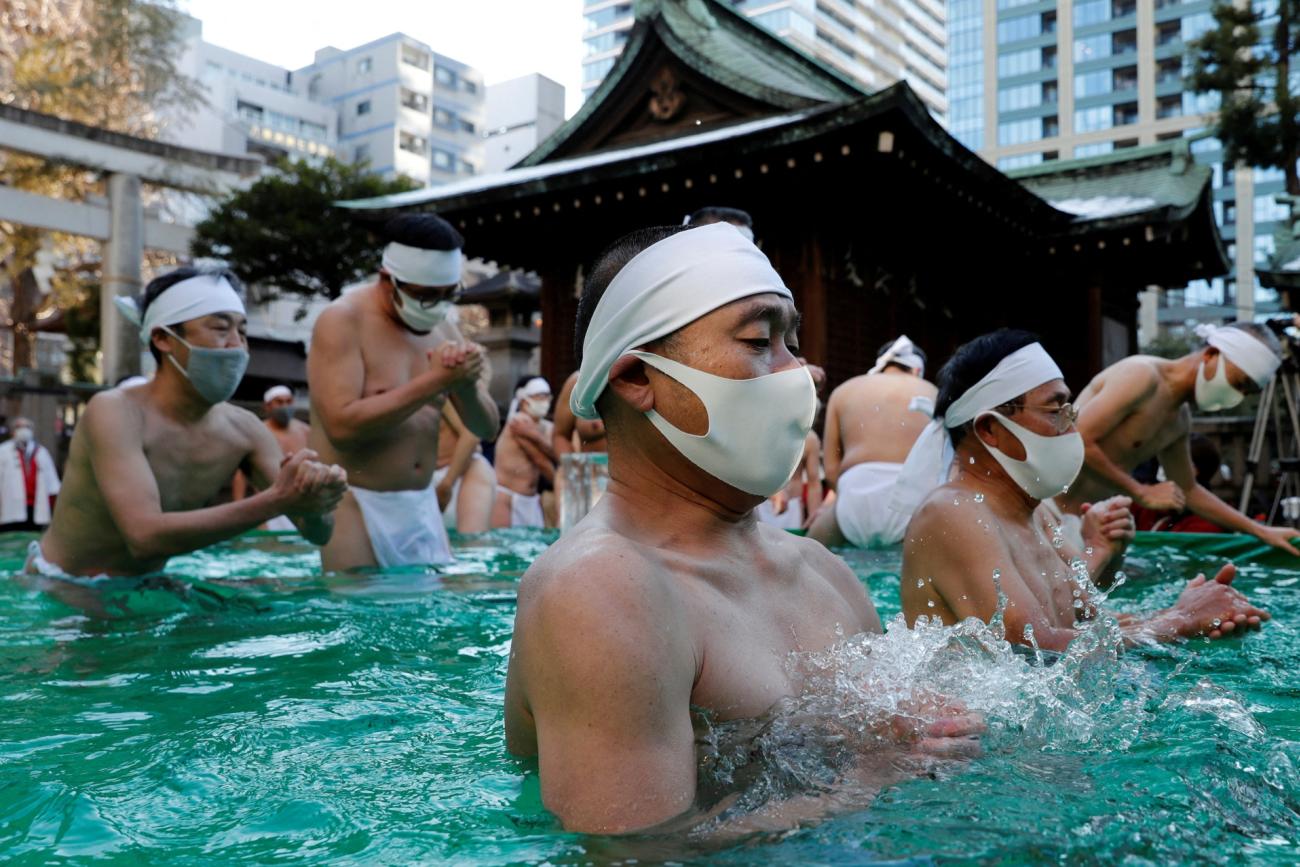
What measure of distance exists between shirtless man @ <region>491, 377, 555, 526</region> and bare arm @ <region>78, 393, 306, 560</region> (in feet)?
20.4

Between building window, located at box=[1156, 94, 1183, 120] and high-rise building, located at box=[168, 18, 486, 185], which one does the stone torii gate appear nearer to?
high-rise building, located at box=[168, 18, 486, 185]

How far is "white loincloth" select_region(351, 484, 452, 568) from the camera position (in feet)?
17.8

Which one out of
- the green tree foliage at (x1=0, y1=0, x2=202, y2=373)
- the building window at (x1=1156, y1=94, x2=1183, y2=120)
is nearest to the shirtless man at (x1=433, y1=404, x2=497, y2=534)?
the green tree foliage at (x1=0, y1=0, x2=202, y2=373)

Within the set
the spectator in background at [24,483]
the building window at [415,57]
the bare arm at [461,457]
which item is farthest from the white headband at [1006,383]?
the building window at [415,57]

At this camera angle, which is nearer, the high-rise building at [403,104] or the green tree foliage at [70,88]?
the green tree foliage at [70,88]

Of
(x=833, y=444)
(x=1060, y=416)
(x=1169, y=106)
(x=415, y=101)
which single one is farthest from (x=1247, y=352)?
(x=1169, y=106)

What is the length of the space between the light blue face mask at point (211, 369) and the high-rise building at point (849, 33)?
83.1 metres

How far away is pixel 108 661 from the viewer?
3.68m

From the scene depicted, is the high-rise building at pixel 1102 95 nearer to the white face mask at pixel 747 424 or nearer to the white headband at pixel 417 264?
the white headband at pixel 417 264

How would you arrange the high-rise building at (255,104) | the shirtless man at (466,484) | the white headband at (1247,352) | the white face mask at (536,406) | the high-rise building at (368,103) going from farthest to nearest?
the high-rise building at (368,103) → the high-rise building at (255,104) → the white face mask at (536,406) → the shirtless man at (466,484) → the white headband at (1247,352)

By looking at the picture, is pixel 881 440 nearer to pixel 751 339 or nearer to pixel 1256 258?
pixel 751 339

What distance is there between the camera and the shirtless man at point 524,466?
10.6m

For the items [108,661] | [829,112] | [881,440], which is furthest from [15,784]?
[829,112]

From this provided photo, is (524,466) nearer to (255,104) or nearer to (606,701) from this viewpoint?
(606,701)
